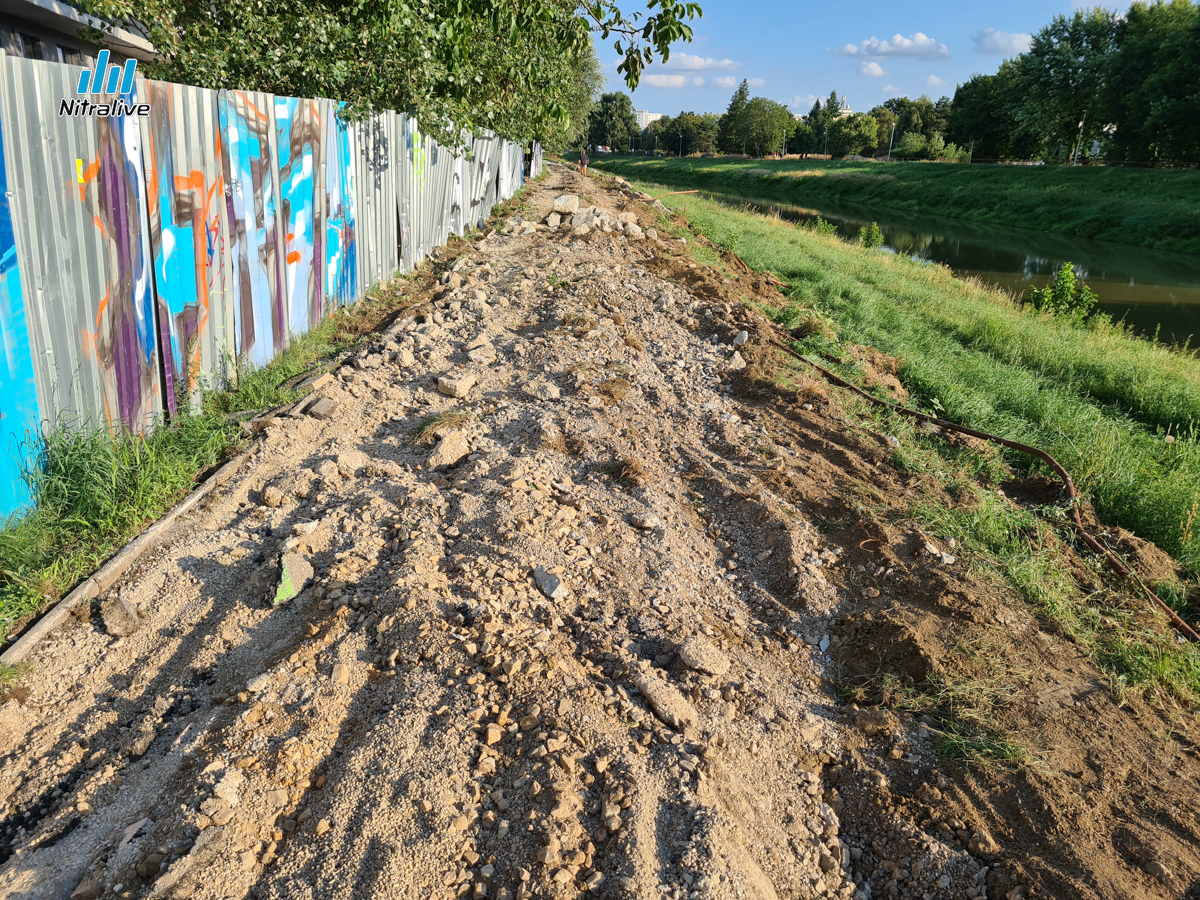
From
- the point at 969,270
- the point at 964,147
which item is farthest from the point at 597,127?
the point at 969,270

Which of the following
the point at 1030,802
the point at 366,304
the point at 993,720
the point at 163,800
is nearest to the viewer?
the point at 163,800

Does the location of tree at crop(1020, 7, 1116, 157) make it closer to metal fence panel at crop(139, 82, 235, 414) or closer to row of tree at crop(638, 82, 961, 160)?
row of tree at crop(638, 82, 961, 160)

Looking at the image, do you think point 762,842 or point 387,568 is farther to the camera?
point 387,568

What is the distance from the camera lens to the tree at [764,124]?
229 feet

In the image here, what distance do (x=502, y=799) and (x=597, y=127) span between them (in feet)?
288

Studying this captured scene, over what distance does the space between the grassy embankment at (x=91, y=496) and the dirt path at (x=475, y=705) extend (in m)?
0.22

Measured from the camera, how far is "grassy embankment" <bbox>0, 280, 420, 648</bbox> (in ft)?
9.84

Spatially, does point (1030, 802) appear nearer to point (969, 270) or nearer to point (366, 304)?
point (366, 304)

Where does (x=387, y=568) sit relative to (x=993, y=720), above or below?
above

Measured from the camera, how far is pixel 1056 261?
23.6m

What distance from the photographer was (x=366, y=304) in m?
7.63

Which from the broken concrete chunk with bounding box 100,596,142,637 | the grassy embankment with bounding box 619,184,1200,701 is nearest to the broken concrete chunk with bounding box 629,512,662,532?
the grassy embankment with bounding box 619,184,1200,701

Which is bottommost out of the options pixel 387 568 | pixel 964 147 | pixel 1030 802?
pixel 1030 802

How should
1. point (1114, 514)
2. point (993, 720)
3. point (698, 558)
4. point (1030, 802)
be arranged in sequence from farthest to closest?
point (1114, 514) < point (698, 558) < point (993, 720) < point (1030, 802)
